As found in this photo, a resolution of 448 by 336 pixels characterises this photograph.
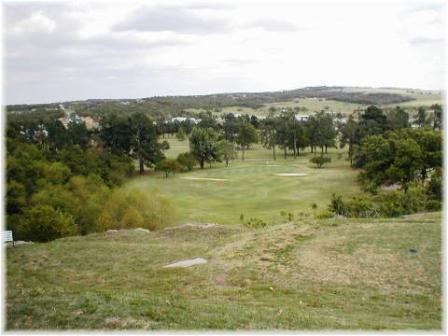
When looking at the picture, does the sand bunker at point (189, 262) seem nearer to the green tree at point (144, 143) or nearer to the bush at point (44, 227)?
the bush at point (44, 227)

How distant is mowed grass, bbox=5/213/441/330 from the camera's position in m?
9.18

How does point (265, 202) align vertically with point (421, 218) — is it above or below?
below

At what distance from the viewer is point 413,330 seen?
8.87 m

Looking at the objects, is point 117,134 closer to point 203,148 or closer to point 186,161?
point 186,161

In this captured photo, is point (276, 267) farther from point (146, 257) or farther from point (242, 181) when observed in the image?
point (242, 181)

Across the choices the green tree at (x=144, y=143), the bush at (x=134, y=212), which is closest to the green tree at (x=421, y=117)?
the green tree at (x=144, y=143)

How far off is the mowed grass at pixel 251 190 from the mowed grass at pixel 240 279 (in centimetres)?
1454

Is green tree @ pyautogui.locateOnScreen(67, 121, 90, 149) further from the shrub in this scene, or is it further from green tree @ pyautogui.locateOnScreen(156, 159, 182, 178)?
the shrub

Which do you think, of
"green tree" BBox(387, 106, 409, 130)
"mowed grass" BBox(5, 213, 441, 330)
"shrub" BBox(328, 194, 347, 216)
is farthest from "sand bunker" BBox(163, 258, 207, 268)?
"green tree" BBox(387, 106, 409, 130)

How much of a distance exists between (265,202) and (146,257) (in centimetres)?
2456

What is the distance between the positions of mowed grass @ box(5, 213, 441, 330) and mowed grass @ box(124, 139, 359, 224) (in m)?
14.5

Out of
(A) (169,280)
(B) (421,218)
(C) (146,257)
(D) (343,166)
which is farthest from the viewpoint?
(D) (343,166)

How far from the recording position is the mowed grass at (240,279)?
361 inches

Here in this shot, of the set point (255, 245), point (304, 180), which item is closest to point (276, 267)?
point (255, 245)
